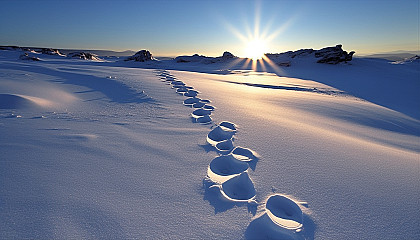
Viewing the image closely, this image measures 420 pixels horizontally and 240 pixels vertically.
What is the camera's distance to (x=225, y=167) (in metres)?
1.14

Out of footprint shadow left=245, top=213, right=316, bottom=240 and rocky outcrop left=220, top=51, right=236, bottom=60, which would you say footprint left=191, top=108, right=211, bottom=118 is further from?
rocky outcrop left=220, top=51, right=236, bottom=60

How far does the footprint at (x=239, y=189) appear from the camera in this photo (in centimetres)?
86

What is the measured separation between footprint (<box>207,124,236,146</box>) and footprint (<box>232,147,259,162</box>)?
0.22 metres

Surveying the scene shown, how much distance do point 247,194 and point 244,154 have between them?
38 centimetres

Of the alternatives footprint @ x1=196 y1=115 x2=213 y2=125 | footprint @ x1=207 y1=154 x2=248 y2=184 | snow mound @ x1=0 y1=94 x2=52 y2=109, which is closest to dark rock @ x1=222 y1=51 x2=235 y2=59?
footprint @ x1=196 y1=115 x2=213 y2=125

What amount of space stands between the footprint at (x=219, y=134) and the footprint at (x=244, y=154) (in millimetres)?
218

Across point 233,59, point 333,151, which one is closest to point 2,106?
point 333,151

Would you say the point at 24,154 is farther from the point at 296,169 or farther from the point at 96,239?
the point at 296,169

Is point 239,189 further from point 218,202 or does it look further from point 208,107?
point 208,107

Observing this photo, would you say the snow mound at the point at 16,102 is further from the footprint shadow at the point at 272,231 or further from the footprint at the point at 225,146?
the footprint shadow at the point at 272,231

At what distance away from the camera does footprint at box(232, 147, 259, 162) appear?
1205 mm

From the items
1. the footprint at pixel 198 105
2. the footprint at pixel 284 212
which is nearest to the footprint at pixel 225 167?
the footprint at pixel 284 212

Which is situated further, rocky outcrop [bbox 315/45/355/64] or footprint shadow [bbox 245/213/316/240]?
rocky outcrop [bbox 315/45/355/64]

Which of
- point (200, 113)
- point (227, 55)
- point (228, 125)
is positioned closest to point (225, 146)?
point (228, 125)
